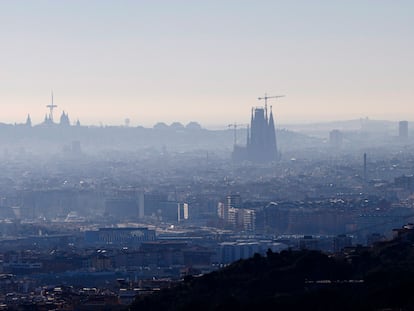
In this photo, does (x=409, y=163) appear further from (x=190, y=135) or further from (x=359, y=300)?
(x=359, y=300)

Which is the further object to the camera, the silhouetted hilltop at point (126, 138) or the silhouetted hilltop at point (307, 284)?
the silhouetted hilltop at point (126, 138)

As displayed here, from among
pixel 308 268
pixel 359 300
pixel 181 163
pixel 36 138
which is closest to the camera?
pixel 359 300

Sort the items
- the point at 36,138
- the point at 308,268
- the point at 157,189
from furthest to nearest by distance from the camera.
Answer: the point at 36,138 → the point at 157,189 → the point at 308,268

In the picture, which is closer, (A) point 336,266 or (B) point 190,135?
(A) point 336,266

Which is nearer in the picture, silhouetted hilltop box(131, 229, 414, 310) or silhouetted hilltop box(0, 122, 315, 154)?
silhouetted hilltop box(131, 229, 414, 310)

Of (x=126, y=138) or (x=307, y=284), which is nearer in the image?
(x=307, y=284)

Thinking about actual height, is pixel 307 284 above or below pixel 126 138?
below

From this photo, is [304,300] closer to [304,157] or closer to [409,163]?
[409,163]

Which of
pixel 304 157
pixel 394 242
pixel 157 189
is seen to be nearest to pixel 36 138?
pixel 304 157
